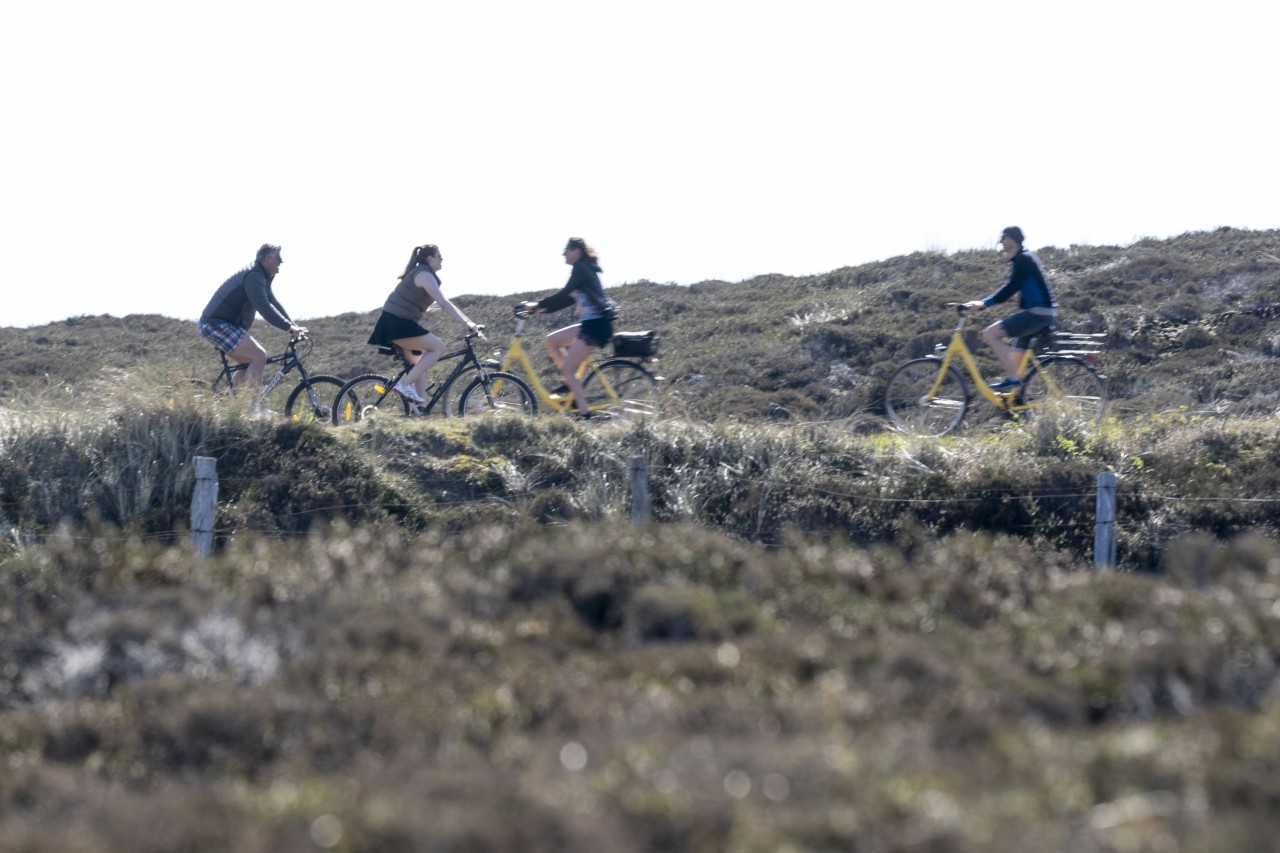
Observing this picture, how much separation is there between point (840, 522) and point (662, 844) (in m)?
8.92

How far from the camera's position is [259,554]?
6629 millimetres

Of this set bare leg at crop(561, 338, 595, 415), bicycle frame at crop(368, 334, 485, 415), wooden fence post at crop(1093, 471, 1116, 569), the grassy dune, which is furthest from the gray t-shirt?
wooden fence post at crop(1093, 471, 1116, 569)

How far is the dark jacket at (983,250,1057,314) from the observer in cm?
1285

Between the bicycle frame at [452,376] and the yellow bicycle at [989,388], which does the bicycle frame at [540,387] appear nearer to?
the bicycle frame at [452,376]

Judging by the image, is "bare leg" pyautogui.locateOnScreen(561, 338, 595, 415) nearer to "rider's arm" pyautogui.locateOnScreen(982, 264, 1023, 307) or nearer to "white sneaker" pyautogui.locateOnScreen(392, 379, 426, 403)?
"white sneaker" pyautogui.locateOnScreen(392, 379, 426, 403)

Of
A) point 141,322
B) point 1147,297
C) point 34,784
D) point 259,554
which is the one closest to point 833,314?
point 1147,297

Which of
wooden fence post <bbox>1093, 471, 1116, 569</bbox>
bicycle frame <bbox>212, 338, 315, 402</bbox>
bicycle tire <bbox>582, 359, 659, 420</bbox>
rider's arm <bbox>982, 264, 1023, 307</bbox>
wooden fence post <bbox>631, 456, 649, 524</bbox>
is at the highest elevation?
rider's arm <bbox>982, 264, 1023, 307</bbox>

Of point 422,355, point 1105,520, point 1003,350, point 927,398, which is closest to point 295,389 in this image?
point 422,355

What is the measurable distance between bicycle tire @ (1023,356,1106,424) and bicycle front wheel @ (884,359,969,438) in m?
0.67

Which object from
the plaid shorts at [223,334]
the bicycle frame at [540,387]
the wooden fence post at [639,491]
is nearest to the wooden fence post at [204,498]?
the plaid shorts at [223,334]

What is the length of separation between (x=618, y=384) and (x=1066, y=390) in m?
4.81

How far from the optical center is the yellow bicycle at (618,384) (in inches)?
507

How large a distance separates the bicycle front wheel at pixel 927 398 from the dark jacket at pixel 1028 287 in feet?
2.92

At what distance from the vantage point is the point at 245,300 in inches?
500
